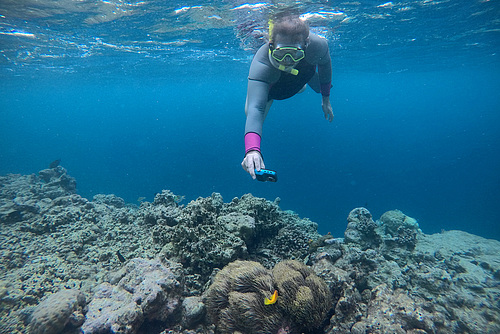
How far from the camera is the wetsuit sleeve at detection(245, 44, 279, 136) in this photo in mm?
4004

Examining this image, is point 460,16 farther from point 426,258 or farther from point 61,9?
point 61,9

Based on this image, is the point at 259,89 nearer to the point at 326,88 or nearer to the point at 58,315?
the point at 326,88

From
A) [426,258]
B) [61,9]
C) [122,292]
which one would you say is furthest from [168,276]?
[61,9]

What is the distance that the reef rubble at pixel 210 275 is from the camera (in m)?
2.82

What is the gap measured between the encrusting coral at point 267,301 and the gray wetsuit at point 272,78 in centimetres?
215

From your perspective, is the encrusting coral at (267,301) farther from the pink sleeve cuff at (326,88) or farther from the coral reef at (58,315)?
the pink sleeve cuff at (326,88)

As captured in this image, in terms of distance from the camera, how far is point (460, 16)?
13281mm

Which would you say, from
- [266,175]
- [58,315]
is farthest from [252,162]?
[58,315]

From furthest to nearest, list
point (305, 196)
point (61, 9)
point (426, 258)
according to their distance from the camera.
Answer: point (305, 196) < point (61, 9) < point (426, 258)

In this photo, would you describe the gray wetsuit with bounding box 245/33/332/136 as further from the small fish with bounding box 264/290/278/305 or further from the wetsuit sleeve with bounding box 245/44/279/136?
the small fish with bounding box 264/290/278/305

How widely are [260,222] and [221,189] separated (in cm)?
4664

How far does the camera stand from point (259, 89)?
13.9ft

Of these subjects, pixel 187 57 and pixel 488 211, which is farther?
pixel 488 211

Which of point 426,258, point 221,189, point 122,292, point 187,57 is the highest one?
point 187,57
